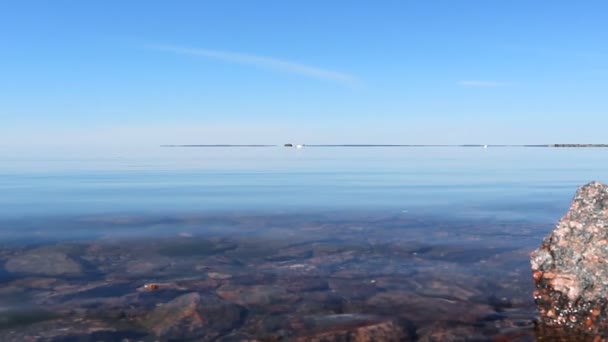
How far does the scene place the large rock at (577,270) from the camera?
5.39 m

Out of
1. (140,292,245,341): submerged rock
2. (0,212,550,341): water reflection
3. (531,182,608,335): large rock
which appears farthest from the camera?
(0,212,550,341): water reflection

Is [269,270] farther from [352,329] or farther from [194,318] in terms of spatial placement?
[352,329]

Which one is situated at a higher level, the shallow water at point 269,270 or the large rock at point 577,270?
the large rock at point 577,270

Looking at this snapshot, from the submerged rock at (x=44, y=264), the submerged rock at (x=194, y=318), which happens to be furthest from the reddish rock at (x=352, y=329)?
the submerged rock at (x=44, y=264)

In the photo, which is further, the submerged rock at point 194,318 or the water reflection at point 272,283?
the water reflection at point 272,283

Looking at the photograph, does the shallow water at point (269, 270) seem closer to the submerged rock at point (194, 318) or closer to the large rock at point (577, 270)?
the submerged rock at point (194, 318)

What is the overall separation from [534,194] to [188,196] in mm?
12583

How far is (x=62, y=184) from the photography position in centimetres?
2330

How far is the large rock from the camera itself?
539 cm

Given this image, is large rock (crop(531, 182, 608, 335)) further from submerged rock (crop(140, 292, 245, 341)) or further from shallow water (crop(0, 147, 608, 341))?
submerged rock (crop(140, 292, 245, 341))

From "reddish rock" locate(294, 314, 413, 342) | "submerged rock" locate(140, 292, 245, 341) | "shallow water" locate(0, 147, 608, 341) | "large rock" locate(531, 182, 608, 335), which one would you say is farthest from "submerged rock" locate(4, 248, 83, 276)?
"large rock" locate(531, 182, 608, 335)

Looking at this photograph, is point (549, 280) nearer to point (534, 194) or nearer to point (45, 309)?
point (45, 309)

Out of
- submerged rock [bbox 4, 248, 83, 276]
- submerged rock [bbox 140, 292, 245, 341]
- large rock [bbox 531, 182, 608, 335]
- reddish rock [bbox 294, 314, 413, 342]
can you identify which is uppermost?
large rock [bbox 531, 182, 608, 335]

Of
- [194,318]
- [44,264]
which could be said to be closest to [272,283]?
[194,318]
